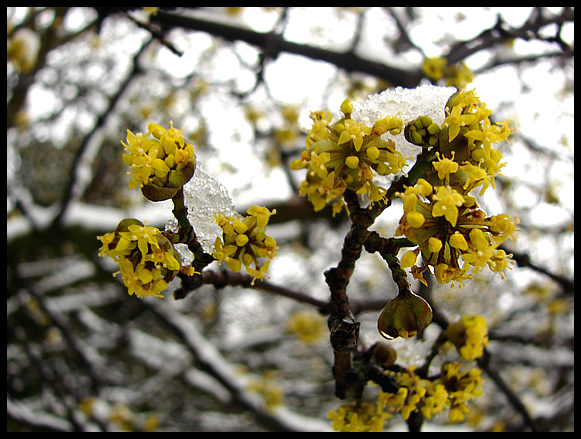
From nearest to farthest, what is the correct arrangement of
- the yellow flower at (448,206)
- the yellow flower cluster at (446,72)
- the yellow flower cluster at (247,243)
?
the yellow flower at (448,206) < the yellow flower cluster at (247,243) < the yellow flower cluster at (446,72)

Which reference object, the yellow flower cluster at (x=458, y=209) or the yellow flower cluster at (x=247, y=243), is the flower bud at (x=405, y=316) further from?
the yellow flower cluster at (x=247, y=243)

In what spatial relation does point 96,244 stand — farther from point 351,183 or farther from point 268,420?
point 351,183

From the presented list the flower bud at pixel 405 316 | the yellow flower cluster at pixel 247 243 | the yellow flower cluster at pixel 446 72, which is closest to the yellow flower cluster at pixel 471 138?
the flower bud at pixel 405 316

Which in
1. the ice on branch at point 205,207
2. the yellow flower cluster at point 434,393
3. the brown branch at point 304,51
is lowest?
the yellow flower cluster at point 434,393

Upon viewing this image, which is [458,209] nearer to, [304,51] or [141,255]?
[141,255]

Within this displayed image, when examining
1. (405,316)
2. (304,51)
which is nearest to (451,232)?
(405,316)
